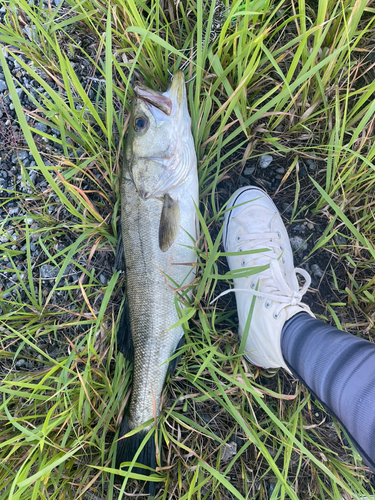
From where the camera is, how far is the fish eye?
6.07 ft

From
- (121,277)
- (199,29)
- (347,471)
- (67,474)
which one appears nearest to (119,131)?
(199,29)

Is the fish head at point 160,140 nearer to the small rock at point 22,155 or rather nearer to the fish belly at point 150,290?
the fish belly at point 150,290

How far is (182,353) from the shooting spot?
6.64ft

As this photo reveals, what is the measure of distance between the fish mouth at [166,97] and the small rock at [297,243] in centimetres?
127

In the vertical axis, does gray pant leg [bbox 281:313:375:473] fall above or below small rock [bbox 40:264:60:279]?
above

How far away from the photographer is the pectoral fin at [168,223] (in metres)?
1.89

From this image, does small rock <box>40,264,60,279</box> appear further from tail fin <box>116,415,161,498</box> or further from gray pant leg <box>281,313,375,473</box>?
gray pant leg <box>281,313,375,473</box>

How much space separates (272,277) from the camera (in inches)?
80.7

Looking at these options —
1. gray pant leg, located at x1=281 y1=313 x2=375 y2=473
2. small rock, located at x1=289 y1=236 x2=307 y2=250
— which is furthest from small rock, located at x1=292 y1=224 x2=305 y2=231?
gray pant leg, located at x1=281 y1=313 x2=375 y2=473

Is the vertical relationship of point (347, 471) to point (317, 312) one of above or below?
below

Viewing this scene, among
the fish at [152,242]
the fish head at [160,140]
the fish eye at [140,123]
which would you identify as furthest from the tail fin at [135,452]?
the fish eye at [140,123]

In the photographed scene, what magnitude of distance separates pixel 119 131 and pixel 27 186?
91cm

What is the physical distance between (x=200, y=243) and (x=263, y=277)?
50 cm

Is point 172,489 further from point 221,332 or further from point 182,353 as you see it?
point 221,332
